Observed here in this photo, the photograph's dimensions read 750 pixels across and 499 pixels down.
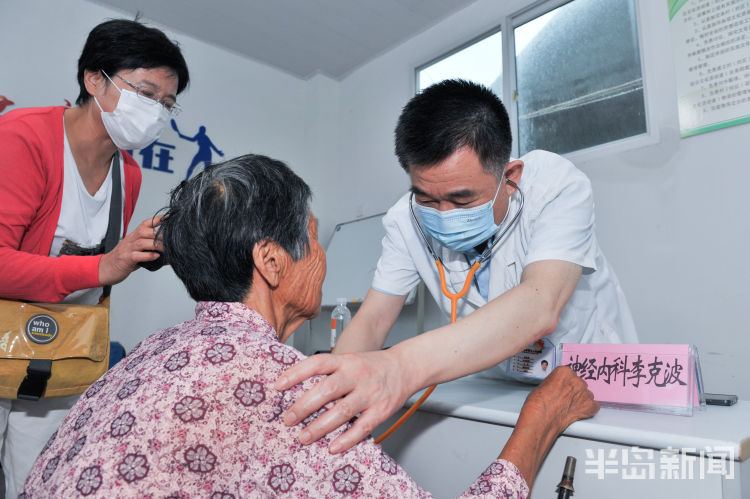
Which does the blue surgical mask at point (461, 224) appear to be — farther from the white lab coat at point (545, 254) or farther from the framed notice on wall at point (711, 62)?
the framed notice on wall at point (711, 62)

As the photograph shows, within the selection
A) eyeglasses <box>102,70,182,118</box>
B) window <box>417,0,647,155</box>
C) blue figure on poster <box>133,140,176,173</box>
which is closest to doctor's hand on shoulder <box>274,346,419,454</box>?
eyeglasses <box>102,70,182,118</box>

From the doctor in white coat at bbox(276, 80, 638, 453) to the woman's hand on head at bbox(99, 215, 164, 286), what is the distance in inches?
19.0

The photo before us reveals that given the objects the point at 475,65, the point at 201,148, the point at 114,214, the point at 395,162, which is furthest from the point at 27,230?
the point at 475,65

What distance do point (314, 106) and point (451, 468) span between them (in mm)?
3165

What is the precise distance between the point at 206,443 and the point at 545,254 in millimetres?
727

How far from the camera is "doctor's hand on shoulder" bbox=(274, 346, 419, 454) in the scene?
604 mm

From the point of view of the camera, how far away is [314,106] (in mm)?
3691

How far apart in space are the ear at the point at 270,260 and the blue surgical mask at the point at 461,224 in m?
0.43

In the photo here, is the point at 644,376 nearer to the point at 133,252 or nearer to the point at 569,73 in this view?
the point at 133,252

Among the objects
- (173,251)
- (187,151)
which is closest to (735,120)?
(173,251)

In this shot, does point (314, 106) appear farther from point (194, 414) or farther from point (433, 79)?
point (194, 414)

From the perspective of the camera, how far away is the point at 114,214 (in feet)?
4.58

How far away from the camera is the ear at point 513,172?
1.17m

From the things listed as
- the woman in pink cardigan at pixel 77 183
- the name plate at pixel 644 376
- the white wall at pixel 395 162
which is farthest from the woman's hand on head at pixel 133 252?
the white wall at pixel 395 162
